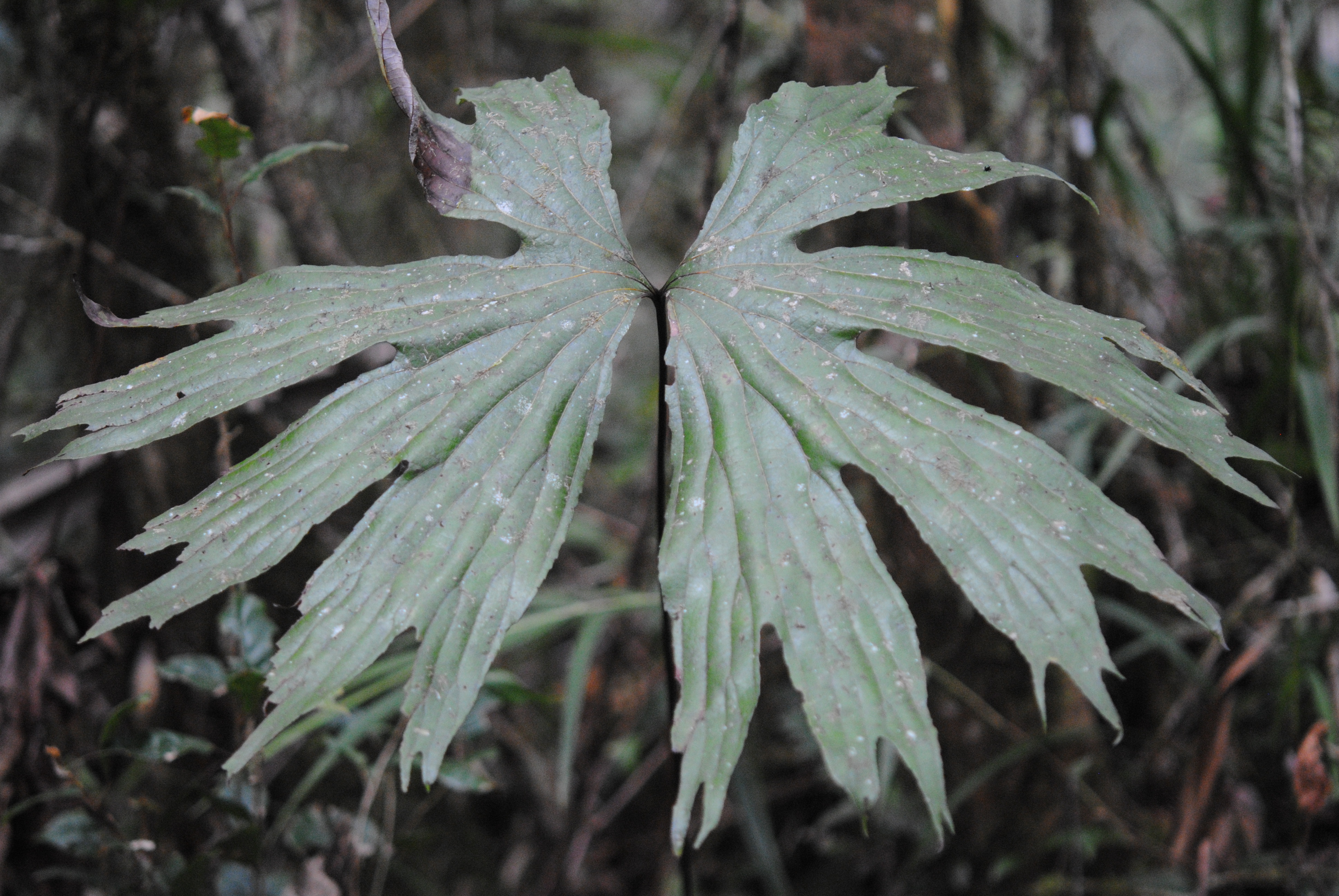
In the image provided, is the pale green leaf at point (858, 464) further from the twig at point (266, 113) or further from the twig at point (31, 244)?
the twig at point (31, 244)

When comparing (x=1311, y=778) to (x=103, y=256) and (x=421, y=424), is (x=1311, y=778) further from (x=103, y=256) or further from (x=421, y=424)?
(x=103, y=256)

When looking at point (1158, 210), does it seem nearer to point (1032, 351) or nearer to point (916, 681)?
point (1032, 351)

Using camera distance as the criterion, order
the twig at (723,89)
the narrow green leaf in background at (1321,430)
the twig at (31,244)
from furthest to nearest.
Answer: the twig at (31,244), the twig at (723,89), the narrow green leaf in background at (1321,430)

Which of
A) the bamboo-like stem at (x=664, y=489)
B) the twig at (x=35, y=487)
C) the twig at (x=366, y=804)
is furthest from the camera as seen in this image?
the twig at (x=35, y=487)

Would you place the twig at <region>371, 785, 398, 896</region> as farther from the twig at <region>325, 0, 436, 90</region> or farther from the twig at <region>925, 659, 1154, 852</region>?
the twig at <region>325, 0, 436, 90</region>

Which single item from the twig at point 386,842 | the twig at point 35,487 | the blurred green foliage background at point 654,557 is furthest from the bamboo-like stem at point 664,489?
the twig at point 35,487

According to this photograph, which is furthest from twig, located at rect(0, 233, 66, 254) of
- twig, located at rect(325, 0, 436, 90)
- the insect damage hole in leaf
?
the insect damage hole in leaf

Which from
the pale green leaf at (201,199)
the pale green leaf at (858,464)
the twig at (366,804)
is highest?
the pale green leaf at (201,199)

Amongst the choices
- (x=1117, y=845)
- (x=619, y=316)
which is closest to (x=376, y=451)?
(x=619, y=316)
